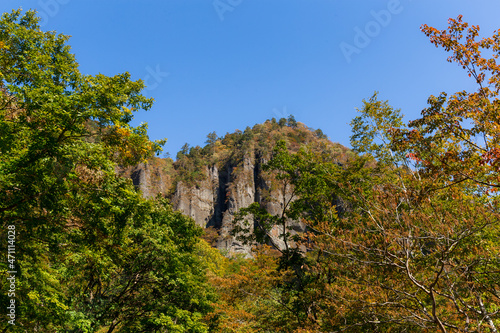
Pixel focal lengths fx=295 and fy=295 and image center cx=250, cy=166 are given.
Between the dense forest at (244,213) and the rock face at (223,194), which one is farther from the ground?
the rock face at (223,194)

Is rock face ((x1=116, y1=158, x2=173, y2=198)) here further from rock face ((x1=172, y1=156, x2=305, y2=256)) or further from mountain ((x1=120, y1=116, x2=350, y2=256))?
rock face ((x1=172, y1=156, x2=305, y2=256))

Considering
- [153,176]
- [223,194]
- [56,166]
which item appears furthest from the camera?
[153,176]

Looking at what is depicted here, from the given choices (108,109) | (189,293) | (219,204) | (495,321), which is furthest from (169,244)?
(219,204)

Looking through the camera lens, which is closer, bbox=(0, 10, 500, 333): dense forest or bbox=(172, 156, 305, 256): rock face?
bbox=(0, 10, 500, 333): dense forest

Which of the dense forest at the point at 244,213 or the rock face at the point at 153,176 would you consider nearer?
the dense forest at the point at 244,213

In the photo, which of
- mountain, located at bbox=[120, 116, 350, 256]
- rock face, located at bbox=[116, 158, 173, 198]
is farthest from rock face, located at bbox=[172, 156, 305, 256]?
rock face, located at bbox=[116, 158, 173, 198]

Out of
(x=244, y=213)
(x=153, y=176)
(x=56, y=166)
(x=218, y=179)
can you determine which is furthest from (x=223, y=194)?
(x=56, y=166)

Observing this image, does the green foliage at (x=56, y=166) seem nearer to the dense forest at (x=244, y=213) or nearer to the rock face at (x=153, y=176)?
the dense forest at (x=244, y=213)

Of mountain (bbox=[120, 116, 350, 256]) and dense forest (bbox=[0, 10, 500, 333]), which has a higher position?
mountain (bbox=[120, 116, 350, 256])

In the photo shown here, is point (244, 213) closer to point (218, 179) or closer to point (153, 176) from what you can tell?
point (218, 179)

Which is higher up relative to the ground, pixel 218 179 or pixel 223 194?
pixel 218 179

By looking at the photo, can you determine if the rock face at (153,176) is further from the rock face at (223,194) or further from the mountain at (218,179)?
the rock face at (223,194)

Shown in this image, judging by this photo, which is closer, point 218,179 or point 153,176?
point 153,176

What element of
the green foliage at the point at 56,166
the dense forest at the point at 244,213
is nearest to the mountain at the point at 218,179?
the dense forest at the point at 244,213
